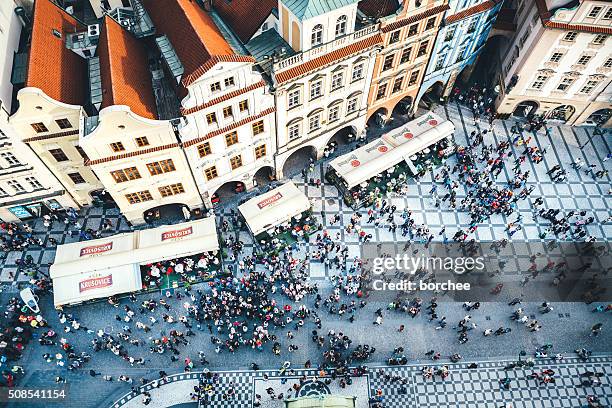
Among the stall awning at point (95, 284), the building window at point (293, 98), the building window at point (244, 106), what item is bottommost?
the stall awning at point (95, 284)

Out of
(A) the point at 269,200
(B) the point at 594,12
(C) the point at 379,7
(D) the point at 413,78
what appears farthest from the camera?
(D) the point at 413,78

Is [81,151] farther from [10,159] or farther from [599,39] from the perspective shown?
[599,39]

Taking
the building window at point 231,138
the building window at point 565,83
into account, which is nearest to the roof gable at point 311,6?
the building window at point 231,138

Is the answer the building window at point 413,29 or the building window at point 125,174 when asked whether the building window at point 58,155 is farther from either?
the building window at point 413,29

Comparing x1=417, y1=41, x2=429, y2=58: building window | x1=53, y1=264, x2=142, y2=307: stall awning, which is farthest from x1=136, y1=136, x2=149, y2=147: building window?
x1=417, y1=41, x2=429, y2=58: building window

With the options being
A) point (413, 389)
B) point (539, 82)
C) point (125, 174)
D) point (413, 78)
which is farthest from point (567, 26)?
point (125, 174)

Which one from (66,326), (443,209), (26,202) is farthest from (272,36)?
(66,326)
